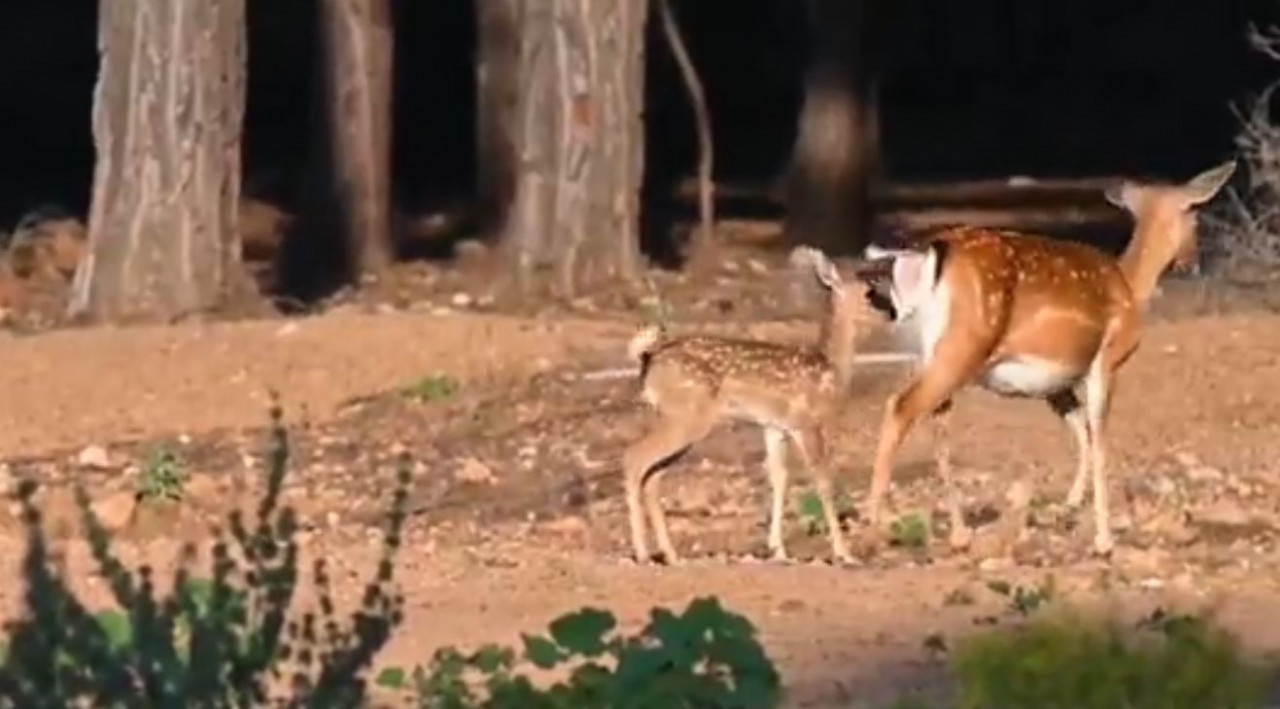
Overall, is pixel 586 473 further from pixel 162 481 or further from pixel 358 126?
pixel 358 126

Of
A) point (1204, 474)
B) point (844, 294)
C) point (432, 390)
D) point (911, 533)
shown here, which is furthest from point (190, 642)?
point (432, 390)

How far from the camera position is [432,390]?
16625mm

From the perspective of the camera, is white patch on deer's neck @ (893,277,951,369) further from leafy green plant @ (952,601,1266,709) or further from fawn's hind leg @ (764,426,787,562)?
leafy green plant @ (952,601,1266,709)

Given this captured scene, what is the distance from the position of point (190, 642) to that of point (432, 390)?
8.94 meters

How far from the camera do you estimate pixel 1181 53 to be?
140 feet

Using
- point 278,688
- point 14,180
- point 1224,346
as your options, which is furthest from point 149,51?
point 14,180

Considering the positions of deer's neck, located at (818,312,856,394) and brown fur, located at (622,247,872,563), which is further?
deer's neck, located at (818,312,856,394)

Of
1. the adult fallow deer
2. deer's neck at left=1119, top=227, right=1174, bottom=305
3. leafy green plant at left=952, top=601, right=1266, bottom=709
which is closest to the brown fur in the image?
the adult fallow deer

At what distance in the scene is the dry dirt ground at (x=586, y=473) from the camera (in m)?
11.3

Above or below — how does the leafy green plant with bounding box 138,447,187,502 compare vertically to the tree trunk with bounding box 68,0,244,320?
below

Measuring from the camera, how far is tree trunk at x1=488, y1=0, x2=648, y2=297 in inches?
811

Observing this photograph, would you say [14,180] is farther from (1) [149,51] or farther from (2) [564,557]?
(2) [564,557]

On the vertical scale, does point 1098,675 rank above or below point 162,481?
above

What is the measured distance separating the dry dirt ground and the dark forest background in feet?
49.9
